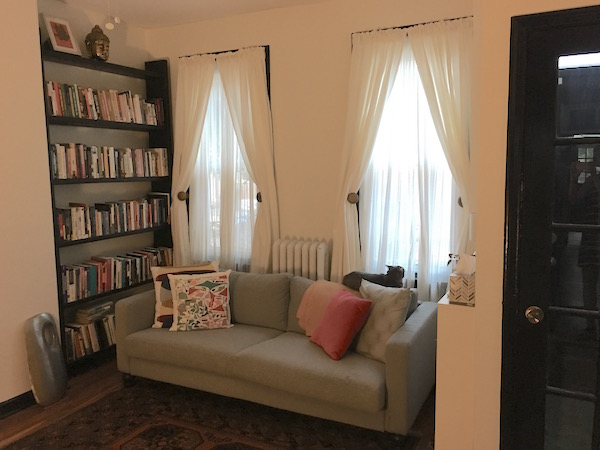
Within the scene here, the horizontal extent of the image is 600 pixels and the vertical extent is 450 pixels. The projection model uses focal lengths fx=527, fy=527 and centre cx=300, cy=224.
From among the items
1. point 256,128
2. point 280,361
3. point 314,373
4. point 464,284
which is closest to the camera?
point 464,284

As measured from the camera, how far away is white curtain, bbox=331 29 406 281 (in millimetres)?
3742

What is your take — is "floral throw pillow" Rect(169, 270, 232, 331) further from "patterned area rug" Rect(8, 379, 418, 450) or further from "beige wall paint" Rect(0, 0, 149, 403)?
"beige wall paint" Rect(0, 0, 149, 403)

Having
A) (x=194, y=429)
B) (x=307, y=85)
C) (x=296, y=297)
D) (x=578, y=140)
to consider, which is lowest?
(x=194, y=429)

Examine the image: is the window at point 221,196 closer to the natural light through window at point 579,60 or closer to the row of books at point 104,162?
the row of books at point 104,162

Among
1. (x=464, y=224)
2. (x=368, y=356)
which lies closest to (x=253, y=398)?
(x=368, y=356)

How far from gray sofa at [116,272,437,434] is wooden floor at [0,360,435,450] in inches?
7.2

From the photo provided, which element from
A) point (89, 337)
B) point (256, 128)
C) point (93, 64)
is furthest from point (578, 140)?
point (89, 337)

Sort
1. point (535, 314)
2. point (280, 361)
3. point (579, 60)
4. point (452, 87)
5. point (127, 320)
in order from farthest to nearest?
point (127, 320), point (452, 87), point (280, 361), point (535, 314), point (579, 60)

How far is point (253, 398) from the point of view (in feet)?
10.7

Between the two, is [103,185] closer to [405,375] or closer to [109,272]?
[109,272]

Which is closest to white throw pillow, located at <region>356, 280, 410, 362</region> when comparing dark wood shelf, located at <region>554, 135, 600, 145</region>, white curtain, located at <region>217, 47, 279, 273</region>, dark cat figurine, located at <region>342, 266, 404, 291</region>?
dark cat figurine, located at <region>342, 266, 404, 291</region>

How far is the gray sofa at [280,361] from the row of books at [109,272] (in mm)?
473

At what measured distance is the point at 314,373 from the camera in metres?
2.98

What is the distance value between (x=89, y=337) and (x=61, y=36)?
224 cm
